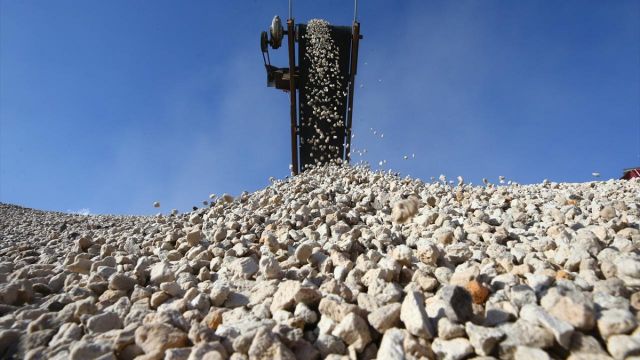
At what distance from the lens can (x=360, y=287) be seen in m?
1.53

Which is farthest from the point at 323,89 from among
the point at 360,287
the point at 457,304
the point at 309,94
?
the point at 457,304

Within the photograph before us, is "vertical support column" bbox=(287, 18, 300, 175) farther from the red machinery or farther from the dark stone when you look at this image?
the dark stone

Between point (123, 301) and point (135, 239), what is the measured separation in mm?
1421

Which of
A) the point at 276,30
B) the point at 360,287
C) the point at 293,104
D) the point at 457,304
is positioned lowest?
the point at 457,304

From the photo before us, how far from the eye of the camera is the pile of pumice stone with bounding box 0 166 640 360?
113cm

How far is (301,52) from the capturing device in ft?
20.7

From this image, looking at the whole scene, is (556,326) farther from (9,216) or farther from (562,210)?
(9,216)

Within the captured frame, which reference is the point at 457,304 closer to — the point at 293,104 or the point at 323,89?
the point at 293,104

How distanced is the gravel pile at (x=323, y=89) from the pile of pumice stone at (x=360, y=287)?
11.6 ft

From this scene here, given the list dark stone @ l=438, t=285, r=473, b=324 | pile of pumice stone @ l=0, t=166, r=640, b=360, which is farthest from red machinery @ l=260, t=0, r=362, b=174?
dark stone @ l=438, t=285, r=473, b=324

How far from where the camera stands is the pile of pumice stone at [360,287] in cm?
113

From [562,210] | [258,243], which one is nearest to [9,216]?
[258,243]

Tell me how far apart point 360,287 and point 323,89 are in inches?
203

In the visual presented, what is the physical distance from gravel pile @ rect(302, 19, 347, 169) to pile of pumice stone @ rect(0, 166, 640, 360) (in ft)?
11.6
